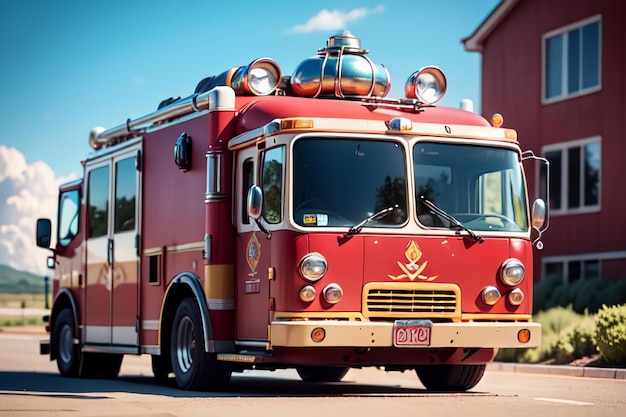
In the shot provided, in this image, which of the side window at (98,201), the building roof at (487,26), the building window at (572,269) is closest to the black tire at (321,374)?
the side window at (98,201)

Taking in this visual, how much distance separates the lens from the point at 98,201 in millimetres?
17734

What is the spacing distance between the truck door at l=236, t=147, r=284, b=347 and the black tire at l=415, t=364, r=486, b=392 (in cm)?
216

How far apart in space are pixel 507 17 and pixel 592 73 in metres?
3.91

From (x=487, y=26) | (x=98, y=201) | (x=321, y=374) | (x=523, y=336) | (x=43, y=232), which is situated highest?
(x=487, y=26)

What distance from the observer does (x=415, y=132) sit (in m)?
13.2

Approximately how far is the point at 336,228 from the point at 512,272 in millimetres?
2001

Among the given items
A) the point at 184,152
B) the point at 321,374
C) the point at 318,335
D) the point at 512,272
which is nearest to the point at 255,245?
the point at 318,335

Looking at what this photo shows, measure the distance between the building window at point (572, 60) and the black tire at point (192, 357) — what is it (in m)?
17.0

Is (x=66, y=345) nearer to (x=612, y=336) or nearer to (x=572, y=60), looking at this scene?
(x=612, y=336)

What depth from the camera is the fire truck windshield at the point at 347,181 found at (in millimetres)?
12695

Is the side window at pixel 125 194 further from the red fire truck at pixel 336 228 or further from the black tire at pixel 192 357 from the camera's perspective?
the black tire at pixel 192 357

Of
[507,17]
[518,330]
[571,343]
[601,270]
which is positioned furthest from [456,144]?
[507,17]

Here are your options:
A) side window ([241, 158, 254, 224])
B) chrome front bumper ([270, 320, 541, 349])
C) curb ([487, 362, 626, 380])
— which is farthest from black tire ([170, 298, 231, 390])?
curb ([487, 362, 626, 380])

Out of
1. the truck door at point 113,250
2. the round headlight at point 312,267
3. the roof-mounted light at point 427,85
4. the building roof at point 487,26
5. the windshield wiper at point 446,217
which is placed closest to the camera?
the round headlight at point 312,267
